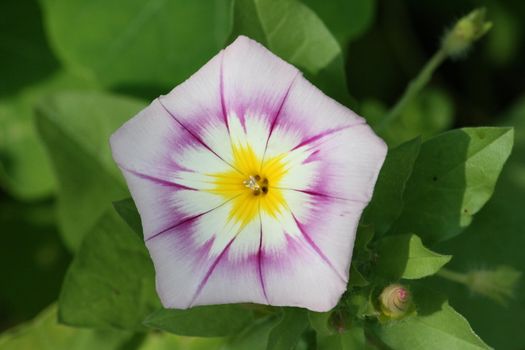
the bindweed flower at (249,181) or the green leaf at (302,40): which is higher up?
the green leaf at (302,40)

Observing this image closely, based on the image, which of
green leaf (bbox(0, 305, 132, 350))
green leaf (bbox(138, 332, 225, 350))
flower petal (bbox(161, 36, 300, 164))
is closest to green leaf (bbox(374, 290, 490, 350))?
flower petal (bbox(161, 36, 300, 164))

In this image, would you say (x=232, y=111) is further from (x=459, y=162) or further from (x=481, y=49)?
(x=481, y=49)

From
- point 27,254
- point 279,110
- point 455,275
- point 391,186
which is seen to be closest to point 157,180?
point 279,110

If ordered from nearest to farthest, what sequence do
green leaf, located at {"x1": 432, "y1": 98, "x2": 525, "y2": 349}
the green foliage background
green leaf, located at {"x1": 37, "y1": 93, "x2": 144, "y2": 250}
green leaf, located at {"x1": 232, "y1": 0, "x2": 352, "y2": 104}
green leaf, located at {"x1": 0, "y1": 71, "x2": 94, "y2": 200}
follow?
the green foliage background < green leaf, located at {"x1": 232, "y1": 0, "x2": 352, "y2": 104} < green leaf, located at {"x1": 432, "y1": 98, "x2": 525, "y2": 349} < green leaf, located at {"x1": 37, "y1": 93, "x2": 144, "y2": 250} < green leaf, located at {"x1": 0, "y1": 71, "x2": 94, "y2": 200}

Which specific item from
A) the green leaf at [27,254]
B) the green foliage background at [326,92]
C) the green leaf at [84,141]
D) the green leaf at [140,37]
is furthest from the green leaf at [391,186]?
the green leaf at [27,254]

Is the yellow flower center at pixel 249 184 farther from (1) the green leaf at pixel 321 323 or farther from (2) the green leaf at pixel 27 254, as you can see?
(2) the green leaf at pixel 27 254

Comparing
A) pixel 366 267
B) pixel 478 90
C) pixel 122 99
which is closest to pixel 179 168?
pixel 366 267

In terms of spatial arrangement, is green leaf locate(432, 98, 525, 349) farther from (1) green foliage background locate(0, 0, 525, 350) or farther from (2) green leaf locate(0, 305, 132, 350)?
(2) green leaf locate(0, 305, 132, 350)
